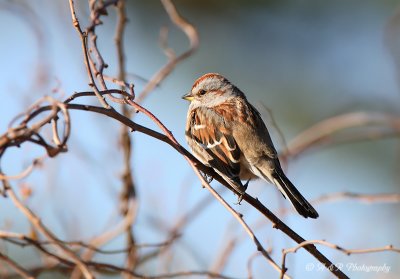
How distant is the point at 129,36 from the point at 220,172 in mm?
5661

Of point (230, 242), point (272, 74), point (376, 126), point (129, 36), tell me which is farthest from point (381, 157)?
point (230, 242)

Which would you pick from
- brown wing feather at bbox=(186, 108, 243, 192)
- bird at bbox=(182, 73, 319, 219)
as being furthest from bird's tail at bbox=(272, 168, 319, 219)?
brown wing feather at bbox=(186, 108, 243, 192)

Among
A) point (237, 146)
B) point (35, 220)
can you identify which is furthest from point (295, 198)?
point (35, 220)

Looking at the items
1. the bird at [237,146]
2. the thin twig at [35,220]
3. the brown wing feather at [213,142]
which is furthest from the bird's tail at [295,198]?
the thin twig at [35,220]

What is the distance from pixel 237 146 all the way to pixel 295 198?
537 millimetres

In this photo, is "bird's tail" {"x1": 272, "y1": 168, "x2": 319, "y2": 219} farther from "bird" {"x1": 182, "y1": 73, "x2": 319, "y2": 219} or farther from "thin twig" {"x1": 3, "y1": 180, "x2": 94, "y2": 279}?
"thin twig" {"x1": 3, "y1": 180, "x2": 94, "y2": 279}

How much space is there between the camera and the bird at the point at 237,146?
138 inches

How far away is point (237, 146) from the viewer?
3809mm

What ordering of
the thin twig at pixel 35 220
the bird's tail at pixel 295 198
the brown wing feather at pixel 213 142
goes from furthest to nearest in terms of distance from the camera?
the brown wing feather at pixel 213 142
the bird's tail at pixel 295 198
the thin twig at pixel 35 220

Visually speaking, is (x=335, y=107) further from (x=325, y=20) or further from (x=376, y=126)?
(x=376, y=126)

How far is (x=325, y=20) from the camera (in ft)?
31.8

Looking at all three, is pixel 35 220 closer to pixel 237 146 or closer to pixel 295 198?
pixel 295 198

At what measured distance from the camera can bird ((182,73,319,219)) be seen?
3.50 meters

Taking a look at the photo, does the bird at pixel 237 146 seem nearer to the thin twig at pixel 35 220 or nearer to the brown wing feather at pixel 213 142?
the brown wing feather at pixel 213 142
